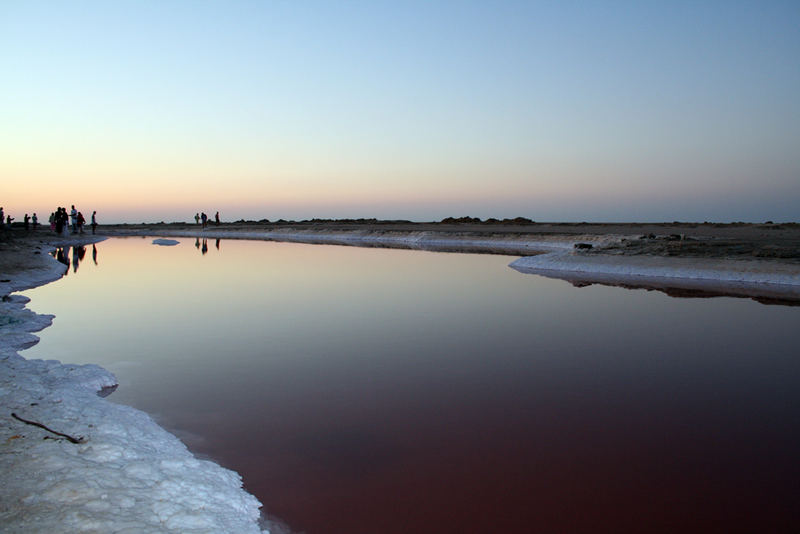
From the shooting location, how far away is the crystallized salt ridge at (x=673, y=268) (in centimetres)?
2317

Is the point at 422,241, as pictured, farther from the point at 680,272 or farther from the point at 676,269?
the point at 680,272

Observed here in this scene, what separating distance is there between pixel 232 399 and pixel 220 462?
2096mm

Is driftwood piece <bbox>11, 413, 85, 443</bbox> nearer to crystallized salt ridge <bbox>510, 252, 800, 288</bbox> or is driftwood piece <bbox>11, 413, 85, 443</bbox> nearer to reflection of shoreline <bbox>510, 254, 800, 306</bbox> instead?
reflection of shoreline <bbox>510, 254, 800, 306</bbox>

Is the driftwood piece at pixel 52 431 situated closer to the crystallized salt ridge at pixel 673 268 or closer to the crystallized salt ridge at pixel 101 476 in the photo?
the crystallized salt ridge at pixel 101 476

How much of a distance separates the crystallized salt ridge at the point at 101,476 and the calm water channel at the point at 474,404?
0.45 meters

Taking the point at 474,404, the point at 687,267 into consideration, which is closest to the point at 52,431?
the point at 474,404

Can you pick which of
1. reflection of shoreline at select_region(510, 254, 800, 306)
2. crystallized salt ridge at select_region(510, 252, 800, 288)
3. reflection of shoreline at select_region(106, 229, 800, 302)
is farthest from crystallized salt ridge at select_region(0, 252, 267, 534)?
crystallized salt ridge at select_region(510, 252, 800, 288)

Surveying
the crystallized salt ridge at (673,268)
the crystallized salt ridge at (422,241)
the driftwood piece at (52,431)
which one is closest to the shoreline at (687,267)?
the crystallized salt ridge at (673,268)

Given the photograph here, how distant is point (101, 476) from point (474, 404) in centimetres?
→ 511

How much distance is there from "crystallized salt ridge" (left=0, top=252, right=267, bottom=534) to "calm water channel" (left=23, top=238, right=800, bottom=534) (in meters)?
0.45

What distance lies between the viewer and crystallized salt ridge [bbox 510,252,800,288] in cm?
2317

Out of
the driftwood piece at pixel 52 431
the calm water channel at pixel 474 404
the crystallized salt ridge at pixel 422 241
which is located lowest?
the calm water channel at pixel 474 404

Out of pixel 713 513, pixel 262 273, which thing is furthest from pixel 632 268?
pixel 713 513

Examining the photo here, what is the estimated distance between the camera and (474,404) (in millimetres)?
8117
